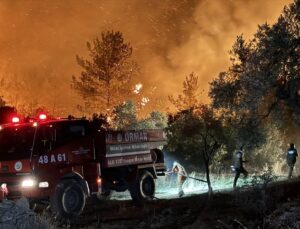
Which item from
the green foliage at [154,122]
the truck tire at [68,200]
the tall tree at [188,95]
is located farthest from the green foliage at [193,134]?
the tall tree at [188,95]

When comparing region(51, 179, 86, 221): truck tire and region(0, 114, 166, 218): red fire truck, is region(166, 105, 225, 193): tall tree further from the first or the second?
region(51, 179, 86, 221): truck tire

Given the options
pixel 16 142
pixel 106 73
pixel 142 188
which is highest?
pixel 106 73

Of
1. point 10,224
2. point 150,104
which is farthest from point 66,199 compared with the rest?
point 150,104

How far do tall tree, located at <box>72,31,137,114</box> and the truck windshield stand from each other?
117 ft

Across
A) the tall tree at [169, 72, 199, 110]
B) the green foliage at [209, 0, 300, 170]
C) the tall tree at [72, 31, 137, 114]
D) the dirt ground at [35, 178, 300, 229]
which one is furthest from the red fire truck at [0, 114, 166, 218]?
the tall tree at [169, 72, 199, 110]

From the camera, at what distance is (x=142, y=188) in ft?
54.3

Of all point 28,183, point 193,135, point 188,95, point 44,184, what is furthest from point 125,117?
point 28,183

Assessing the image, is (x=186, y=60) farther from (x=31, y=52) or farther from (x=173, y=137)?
(x=173, y=137)

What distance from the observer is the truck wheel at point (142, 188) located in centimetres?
1628

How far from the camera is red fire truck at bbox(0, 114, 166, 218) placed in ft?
43.3

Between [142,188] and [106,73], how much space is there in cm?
3531

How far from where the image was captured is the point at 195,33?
359 ft

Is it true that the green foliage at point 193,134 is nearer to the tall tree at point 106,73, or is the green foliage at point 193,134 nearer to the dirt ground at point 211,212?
the dirt ground at point 211,212

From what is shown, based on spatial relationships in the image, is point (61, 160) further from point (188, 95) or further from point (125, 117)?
point (188, 95)
